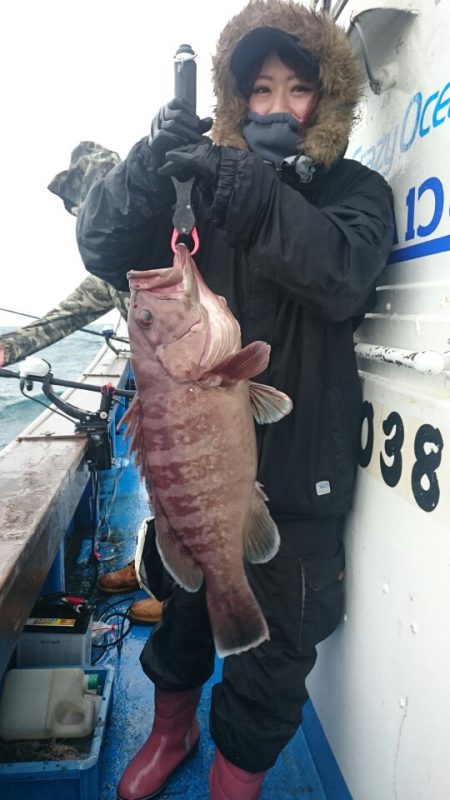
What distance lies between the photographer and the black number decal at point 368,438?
1.92m

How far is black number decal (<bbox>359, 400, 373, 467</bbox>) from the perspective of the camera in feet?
6.31

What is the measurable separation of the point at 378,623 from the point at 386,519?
0.37 metres

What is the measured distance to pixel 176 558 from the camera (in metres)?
1.69

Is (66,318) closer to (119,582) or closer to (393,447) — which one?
(119,582)

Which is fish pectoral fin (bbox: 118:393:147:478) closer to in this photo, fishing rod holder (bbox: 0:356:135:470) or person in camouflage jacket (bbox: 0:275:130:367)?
fishing rod holder (bbox: 0:356:135:470)

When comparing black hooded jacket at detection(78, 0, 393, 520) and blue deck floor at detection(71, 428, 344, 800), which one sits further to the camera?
blue deck floor at detection(71, 428, 344, 800)

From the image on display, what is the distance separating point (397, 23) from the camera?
1.73 m

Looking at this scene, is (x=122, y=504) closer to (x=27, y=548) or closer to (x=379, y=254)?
(x=27, y=548)

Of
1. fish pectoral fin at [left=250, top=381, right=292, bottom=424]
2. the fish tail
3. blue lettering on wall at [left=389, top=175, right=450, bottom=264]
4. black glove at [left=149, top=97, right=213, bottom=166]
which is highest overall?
black glove at [left=149, top=97, right=213, bottom=166]

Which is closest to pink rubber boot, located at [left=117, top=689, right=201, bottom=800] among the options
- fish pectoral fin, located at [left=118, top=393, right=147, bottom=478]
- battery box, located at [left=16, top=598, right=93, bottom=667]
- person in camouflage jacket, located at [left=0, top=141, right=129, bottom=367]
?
battery box, located at [left=16, top=598, right=93, bottom=667]

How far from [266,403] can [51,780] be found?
1.68 meters

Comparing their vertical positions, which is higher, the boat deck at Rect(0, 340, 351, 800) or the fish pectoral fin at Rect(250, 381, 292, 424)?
the fish pectoral fin at Rect(250, 381, 292, 424)

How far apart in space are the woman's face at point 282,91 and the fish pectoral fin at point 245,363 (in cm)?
98

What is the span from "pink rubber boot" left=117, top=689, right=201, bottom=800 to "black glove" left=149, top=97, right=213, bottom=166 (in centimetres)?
218
